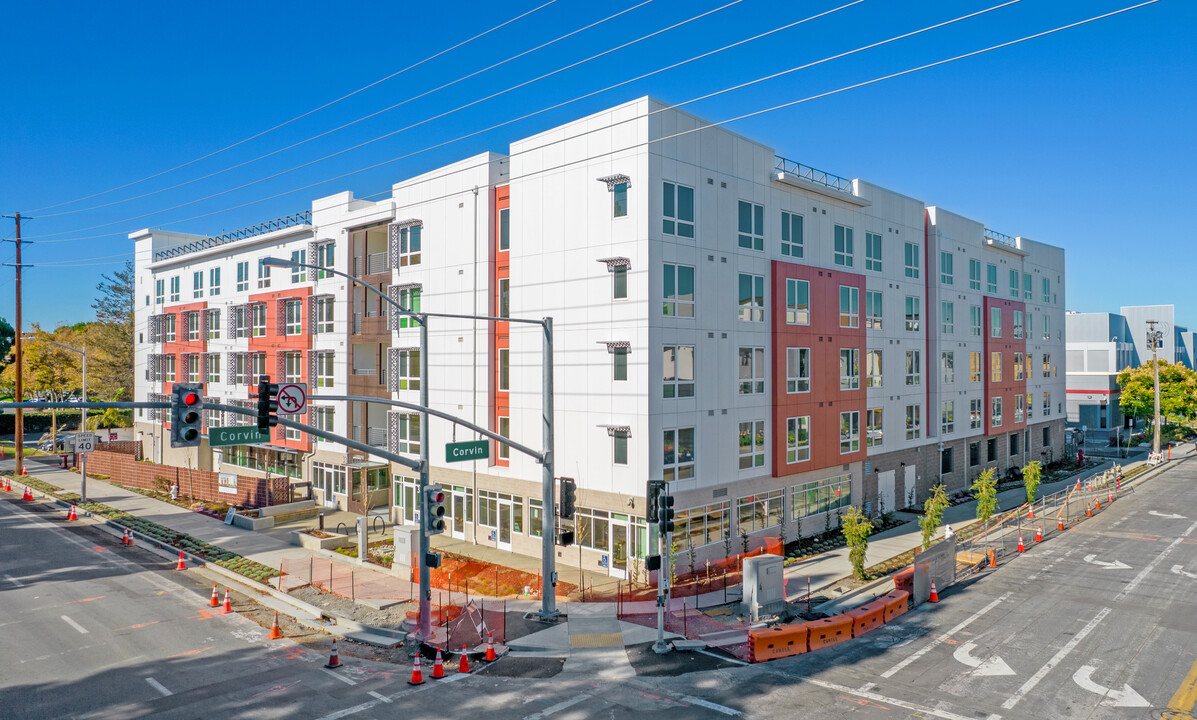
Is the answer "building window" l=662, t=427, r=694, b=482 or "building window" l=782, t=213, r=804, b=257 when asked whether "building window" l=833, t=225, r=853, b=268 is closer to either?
"building window" l=782, t=213, r=804, b=257

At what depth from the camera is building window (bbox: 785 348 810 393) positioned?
29203 millimetres

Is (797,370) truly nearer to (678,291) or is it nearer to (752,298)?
(752,298)

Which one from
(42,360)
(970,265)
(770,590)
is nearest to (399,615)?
(770,590)

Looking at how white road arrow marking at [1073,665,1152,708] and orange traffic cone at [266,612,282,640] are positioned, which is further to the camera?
orange traffic cone at [266,612,282,640]

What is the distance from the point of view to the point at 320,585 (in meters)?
23.9

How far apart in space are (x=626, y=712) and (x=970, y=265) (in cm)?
3853

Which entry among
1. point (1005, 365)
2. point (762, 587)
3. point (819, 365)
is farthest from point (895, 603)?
point (1005, 365)

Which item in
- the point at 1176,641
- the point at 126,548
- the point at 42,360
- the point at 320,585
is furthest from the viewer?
the point at 42,360

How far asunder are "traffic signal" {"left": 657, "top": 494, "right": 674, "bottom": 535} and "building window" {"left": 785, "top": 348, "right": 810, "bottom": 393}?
42.5 ft

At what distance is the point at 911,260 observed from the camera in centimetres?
3762

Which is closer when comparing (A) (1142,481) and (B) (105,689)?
(B) (105,689)

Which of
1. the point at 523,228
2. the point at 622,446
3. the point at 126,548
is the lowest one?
the point at 126,548

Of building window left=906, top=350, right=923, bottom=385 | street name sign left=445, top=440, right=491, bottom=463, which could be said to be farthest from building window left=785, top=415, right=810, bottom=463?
street name sign left=445, top=440, right=491, bottom=463

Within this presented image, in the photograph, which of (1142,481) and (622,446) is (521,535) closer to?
(622,446)
